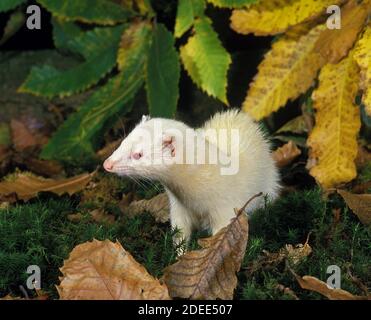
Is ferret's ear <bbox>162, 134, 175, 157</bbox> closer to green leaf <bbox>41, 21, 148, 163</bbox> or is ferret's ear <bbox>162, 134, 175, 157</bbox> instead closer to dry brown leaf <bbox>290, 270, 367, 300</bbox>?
dry brown leaf <bbox>290, 270, 367, 300</bbox>

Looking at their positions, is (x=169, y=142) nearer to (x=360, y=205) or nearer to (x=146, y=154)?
(x=146, y=154)

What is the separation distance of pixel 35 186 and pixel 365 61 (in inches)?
64.8

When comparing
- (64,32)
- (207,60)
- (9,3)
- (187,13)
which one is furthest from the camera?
(64,32)

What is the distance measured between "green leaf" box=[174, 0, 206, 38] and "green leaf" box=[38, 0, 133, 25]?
0.38m

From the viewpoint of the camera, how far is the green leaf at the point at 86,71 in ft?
13.0

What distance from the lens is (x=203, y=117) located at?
4.61m

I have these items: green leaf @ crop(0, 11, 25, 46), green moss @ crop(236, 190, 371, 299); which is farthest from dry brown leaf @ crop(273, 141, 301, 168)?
green leaf @ crop(0, 11, 25, 46)

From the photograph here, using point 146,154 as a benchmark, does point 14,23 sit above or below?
above

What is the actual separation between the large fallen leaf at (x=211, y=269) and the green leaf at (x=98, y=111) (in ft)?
4.98

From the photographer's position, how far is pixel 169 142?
2910 mm

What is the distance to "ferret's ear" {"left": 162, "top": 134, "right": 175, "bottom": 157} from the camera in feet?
9.50

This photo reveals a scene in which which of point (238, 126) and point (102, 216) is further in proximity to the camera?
point (238, 126)

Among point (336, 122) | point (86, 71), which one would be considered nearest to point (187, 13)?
point (86, 71)
